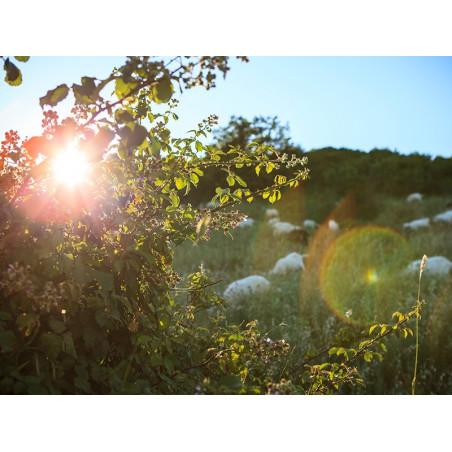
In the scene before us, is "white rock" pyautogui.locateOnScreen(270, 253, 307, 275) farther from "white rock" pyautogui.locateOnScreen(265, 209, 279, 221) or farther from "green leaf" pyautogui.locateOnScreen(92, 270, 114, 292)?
"green leaf" pyautogui.locateOnScreen(92, 270, 114, 292)

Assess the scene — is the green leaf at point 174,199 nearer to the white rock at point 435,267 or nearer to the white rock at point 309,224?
the white rock at point 435,267

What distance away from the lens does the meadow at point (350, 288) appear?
4070 mm

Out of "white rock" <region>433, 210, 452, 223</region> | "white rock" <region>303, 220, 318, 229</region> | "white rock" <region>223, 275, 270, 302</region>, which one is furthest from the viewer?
"white rock" <region>303, 220, 318, 229</region>

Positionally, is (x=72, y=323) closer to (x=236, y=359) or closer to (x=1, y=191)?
(x=1, y=191)

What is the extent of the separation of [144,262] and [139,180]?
0.36m

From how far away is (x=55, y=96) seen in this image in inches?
47.8

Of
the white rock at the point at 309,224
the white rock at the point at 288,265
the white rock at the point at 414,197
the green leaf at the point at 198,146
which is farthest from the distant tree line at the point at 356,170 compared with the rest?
the green leaf at the point at 198,146

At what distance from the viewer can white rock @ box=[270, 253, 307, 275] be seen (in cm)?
705

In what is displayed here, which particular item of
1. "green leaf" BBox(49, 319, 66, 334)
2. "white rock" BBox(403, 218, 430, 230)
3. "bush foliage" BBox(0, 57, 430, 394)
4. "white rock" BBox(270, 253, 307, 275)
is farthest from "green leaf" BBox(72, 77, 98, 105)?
"white rock" BBox(403, 218, 430, 230)

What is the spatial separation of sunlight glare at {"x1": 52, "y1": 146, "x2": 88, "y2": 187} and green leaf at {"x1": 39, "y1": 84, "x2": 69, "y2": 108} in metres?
0.19

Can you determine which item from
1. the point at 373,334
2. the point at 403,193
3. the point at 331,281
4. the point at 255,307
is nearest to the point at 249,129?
the point at 403,193

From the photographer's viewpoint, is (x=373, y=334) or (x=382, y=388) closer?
(x=373, y=334)

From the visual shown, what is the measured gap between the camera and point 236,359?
180 cm

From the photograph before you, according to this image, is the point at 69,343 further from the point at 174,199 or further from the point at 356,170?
the point at 356,170
